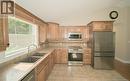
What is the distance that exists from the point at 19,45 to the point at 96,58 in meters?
3.43

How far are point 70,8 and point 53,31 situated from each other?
229 cm

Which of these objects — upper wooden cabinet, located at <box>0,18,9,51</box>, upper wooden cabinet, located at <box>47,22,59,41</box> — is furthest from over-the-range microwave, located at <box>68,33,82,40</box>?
upper wooden cabinet, located at <box>0,18,9,51</box>

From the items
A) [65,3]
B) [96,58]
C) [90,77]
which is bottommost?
[90,77]

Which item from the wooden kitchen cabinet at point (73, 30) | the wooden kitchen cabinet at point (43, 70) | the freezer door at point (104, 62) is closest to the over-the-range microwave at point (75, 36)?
the wooden kitchen cabinet at point (73, 30)

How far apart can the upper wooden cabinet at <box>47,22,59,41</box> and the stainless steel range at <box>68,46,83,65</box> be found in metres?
1.21

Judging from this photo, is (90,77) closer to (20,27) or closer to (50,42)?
(20,27)

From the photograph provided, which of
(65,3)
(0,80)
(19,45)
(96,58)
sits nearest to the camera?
(0,80)

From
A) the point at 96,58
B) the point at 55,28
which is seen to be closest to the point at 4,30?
the point at 96,58

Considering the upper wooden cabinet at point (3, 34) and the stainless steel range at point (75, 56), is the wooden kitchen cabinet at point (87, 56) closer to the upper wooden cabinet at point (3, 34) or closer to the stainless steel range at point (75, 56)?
the stainless steel range at point (75, 56)

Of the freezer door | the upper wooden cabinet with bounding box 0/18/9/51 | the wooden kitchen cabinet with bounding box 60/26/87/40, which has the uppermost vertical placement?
the wooden kitchen cabinet with bounding box 60/26/87/40

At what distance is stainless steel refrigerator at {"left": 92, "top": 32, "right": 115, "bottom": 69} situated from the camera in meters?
6.11

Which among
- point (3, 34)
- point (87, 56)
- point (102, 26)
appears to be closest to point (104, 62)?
point (87, 56)

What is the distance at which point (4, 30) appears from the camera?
225cm

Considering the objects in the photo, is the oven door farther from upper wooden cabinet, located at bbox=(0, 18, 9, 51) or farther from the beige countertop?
upper wooden cabinet, located at bbox=(0, 18, 9, 51)
